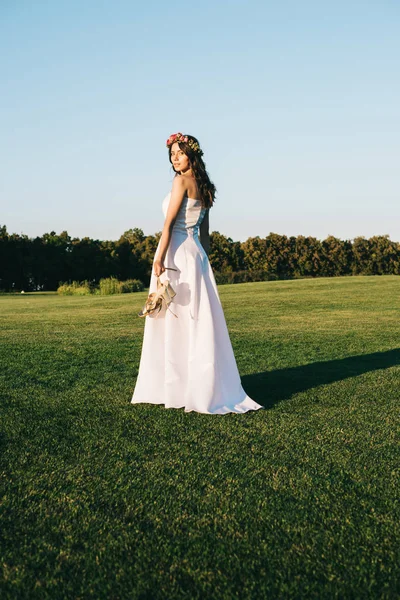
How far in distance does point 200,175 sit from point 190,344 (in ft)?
5.41

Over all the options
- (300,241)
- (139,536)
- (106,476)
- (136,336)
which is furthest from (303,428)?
(300,241)

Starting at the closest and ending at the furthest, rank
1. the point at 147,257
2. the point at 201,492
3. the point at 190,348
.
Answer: the point at 201,492 < the point at 190,348 < the point at 147,257

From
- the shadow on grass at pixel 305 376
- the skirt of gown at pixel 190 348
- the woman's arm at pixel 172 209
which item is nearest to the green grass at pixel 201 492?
the shadow on grass at pixel 305 376

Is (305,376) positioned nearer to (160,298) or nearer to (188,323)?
(188,323)

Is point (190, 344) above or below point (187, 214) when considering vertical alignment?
below

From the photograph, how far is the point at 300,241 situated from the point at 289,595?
82.6m

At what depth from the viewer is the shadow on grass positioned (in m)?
6.38

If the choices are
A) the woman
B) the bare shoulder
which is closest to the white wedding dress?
the woman

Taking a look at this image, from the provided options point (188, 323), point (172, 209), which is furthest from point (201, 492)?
point (172, 209)

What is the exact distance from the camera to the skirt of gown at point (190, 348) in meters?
5.42

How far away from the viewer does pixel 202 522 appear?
2.97 meters

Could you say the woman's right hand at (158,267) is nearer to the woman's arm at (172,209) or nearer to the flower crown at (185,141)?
the woman's arm at (172,209)

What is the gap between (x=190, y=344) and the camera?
18.1 feet

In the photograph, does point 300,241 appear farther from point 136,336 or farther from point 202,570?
point 202,570
